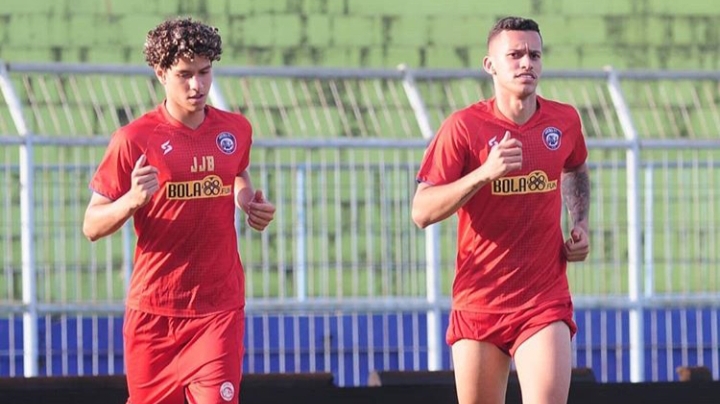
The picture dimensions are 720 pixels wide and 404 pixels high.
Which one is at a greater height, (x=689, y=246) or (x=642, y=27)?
(x=642, y=27)

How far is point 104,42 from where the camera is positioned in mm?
13719

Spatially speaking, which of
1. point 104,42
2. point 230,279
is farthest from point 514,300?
point 104,42

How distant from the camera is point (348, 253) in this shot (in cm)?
1006

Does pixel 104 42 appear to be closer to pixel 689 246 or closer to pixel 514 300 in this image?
pixel 689 246

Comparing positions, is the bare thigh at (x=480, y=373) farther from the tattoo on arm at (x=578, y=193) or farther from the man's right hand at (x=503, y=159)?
the man's right hand at (x=503, y=159)

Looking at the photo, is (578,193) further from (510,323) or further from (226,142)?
(226,142)

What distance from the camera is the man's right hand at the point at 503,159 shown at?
632 centimetres

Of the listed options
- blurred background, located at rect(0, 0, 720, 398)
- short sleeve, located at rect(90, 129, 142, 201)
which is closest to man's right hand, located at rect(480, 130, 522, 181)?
short sleeve, located at rect(90, 129, 142, 201)

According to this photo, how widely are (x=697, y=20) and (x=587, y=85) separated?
4.88ft

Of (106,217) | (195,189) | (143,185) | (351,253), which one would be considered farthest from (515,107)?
(351,253)

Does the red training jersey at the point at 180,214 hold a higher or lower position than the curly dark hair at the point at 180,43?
lower

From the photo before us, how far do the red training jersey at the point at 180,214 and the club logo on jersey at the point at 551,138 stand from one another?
1.22 metres

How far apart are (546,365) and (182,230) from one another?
1477 millimetres

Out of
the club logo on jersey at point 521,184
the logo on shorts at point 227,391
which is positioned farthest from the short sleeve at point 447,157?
the logo on shorts at point 227,391
